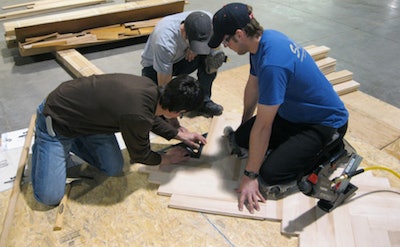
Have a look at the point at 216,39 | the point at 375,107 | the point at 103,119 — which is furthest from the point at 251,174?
the point at 375,107

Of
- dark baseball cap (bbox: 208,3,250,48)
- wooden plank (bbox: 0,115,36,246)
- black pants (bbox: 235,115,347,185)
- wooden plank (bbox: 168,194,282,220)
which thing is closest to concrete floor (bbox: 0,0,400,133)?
wooden plank (bbox: 0,115,36,246)

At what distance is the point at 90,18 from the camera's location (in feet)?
14.1

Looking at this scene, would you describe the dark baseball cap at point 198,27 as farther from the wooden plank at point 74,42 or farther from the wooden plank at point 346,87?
the wooden plank at point 74,42

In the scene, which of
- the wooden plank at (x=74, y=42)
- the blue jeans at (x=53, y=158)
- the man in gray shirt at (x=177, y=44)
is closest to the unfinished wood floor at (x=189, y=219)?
the blue jeans at (x=53, y=158)

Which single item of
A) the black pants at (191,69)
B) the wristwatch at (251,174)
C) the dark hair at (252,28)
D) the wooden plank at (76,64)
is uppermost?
the dark hair at (252,28)

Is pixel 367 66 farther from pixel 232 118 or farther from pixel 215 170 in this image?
pixel 215 170

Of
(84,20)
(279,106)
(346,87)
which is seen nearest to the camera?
(279,106)

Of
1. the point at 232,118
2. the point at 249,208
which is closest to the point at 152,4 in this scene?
the point at 232,118

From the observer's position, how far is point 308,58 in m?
1.96

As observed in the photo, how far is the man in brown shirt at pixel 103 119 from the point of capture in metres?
1.80

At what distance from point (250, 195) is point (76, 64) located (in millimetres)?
2560

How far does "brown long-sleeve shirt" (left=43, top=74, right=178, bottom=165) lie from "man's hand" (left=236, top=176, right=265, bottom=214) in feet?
2.04

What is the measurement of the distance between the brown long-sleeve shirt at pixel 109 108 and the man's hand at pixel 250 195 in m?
0.62

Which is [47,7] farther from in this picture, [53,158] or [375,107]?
[375,107]
